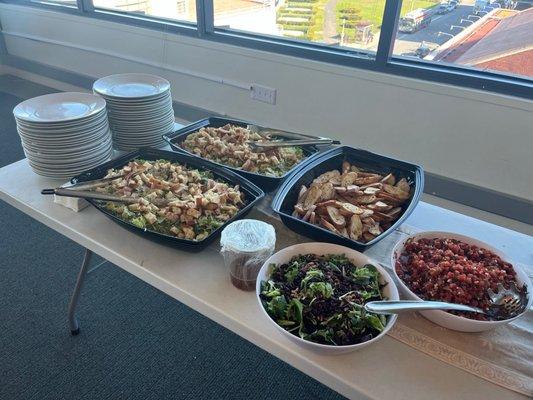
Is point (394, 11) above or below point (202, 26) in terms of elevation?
above

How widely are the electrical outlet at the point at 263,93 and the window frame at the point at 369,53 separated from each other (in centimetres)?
22

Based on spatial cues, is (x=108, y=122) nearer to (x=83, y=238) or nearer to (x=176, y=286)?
(x=83, y=238)

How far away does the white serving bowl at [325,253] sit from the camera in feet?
2.16

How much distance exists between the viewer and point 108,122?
123cm

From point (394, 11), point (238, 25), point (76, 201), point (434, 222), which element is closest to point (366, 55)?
point (394, 11)

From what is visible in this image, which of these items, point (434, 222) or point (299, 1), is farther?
point (299, 1)

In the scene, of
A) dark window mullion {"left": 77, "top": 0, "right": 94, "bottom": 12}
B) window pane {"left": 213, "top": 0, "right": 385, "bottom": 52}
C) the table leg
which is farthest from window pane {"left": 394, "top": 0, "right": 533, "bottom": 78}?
dark window mullion {"left": 77, "top": 0, "right": 94, "bottom": 12}

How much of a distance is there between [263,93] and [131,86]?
4.38 ft

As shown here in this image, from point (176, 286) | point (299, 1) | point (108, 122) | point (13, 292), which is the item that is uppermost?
point (299, 1)

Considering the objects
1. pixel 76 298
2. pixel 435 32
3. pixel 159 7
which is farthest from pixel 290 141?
pixel 159 7

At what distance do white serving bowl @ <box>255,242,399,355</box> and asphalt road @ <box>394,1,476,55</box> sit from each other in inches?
63.0

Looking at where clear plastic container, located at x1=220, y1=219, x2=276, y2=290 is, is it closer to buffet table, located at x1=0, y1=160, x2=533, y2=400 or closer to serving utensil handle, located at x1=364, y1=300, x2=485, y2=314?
buffet table, located at x1=0, y1=160, x2=533, y2=400

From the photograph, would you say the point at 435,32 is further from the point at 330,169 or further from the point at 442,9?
the point at 330,169

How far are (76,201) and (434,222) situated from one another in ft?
2.90
